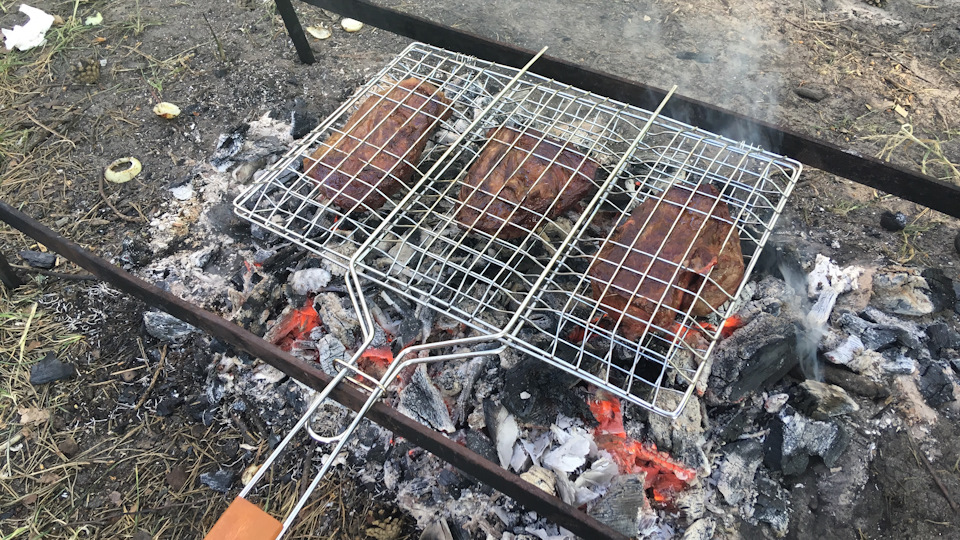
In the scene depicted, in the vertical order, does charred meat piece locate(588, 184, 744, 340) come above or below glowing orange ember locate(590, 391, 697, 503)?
above

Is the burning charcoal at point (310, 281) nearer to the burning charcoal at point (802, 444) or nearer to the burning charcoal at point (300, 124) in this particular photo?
the burning charcoal at point (300, 124)

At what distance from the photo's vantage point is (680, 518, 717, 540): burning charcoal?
2.65m

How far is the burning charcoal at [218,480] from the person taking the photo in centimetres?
310

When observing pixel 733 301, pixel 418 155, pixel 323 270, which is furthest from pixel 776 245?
pixel 323 270

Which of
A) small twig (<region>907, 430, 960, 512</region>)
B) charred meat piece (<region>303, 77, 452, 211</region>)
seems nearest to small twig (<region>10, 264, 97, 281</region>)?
charred meat piece (<region>303, 77, 452, 211</region>)

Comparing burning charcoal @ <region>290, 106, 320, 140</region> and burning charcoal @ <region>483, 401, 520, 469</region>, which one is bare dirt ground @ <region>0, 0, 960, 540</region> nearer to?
burning charcoal @ <region>290, 106, 320, 140</region>

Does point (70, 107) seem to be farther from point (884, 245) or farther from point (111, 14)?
point (884, 245)

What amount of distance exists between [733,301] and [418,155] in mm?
1717

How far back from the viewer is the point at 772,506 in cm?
272

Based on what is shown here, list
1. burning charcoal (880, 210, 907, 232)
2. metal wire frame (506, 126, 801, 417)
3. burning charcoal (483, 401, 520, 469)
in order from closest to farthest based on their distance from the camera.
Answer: metal wire frame (506, 126, 801, 417)
burning charcoal (483, 401, 520, 469)
burning charcoal (880, 210, 907, 232)

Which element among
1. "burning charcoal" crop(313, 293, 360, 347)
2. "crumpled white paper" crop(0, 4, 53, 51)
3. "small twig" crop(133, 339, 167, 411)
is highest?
"crumpled white paper" crop(0, 4, 53, 51)

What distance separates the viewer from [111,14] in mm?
5781

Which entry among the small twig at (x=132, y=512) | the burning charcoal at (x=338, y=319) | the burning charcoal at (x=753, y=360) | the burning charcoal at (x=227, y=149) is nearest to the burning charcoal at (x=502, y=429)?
the burning charcoal at (x=338, y=319)

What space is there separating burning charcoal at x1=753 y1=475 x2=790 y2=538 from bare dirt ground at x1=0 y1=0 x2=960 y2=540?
0.08 m
